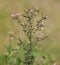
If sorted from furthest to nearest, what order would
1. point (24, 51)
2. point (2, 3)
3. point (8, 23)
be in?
point (2, 3) → point (8, 23) → point (24, 51)

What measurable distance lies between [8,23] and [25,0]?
5.76 feet

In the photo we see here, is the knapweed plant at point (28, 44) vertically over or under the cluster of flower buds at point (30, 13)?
under

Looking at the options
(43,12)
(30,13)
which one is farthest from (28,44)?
(43,12)

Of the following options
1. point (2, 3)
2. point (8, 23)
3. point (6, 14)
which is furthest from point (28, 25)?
point (2, 3)

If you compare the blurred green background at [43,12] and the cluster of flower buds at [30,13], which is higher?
the cluster of flower buds at [30,13]

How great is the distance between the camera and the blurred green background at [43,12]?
29.7ft

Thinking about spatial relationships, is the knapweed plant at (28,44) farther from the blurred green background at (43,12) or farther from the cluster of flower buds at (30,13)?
the blurred green background at (43,12)

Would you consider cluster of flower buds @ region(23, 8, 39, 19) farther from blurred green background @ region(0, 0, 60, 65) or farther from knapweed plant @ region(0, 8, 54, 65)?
blurred green background @ region(0, 0, 60, 65)

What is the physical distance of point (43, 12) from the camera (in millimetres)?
10961

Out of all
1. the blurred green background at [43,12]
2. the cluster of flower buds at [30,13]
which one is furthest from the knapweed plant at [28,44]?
the blurred green background at [43,12]

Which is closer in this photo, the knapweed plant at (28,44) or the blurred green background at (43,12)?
the knapweed plant at (28,44)

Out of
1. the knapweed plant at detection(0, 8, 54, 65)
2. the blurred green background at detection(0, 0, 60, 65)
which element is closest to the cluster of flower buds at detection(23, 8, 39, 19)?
the knapweed plant at detection(0, 8, 54, 65)

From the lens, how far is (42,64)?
4.96m

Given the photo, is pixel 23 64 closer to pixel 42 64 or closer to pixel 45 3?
pixel 42 64
